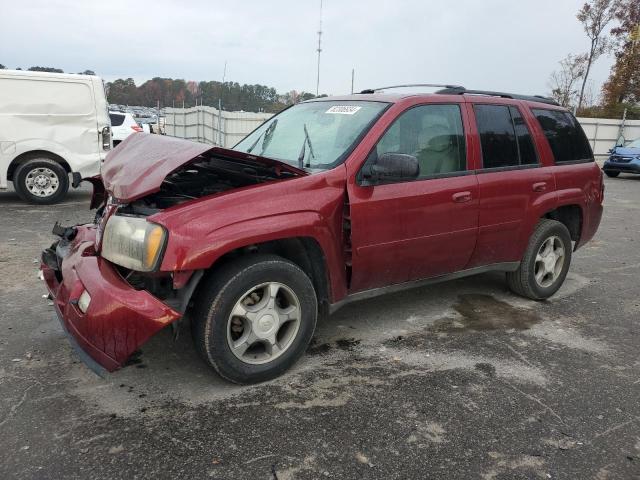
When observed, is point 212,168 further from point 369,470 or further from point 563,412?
point 563,412

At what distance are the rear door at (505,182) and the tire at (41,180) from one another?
296 inches

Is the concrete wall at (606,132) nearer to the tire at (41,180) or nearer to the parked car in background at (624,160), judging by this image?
the parked car in background at (624,160)

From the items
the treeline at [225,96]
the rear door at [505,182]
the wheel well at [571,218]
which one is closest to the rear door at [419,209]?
the rear door at [505,182]

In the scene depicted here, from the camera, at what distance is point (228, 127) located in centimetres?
1652

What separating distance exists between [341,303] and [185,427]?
128 centimetres

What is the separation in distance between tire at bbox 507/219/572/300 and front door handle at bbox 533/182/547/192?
1.14 feet

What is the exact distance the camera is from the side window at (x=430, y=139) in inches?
143

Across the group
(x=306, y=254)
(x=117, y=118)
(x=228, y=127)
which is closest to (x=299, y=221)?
(x=306, y=254)

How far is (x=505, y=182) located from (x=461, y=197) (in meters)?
0.55

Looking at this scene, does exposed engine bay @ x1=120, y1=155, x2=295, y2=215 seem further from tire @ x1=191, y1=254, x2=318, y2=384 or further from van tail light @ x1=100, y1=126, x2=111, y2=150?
van tail light @ x1=100, y1=126, x2=111, y2=150

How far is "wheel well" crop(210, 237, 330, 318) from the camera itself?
3241 mm

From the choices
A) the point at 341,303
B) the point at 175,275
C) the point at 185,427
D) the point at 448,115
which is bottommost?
the point at 185,427

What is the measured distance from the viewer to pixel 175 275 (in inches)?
109

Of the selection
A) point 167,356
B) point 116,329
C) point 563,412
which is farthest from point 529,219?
point 116,329
